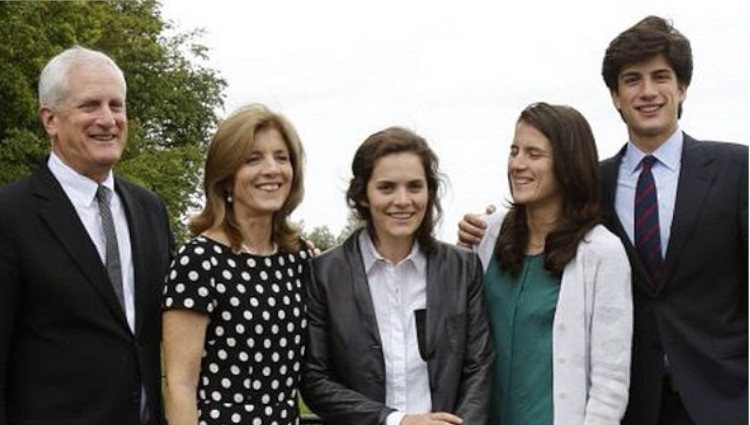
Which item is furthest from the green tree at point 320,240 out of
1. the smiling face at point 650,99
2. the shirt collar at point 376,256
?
the smiling face at point 650,99

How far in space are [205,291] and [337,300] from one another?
0.58 m

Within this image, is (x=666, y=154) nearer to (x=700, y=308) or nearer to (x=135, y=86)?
(x=700, y=308)

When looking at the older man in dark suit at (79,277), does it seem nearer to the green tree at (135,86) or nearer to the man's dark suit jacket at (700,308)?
the man's dark suit jacket at (700,308)

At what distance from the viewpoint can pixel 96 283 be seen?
194 inches

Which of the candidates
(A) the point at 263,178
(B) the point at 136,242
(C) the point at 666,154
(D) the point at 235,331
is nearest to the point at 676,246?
(C) the point at 666,154

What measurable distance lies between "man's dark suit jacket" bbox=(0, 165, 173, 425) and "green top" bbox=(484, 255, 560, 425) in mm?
1495

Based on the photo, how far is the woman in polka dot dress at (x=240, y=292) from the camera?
4.68 m

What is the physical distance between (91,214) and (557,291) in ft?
6.50

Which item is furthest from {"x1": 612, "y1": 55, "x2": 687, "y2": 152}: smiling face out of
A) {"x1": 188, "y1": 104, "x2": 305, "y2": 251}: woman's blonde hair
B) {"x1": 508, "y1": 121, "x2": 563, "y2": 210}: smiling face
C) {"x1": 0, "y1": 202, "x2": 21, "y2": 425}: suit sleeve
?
{"x1": 0, "y1": 202, "x2": 21, "y2": 425}: suit sleeve

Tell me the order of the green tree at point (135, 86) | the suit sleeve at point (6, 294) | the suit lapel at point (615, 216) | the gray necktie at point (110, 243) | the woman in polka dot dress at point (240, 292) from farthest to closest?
1. the green tree at point (135, 86)
2. the suit lapel at point (615, 216)
3. the gray necktie at point (110, 243)
4. the suit sleeve at point (6, 294)
5. the woman in polka dot dress at point (240, 292)

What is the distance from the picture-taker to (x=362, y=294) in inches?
194

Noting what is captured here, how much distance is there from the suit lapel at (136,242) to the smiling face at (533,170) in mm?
1616

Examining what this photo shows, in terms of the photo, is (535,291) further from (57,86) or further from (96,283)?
(57,86)

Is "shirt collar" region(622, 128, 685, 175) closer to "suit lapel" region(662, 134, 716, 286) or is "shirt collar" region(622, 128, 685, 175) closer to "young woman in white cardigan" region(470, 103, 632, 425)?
"suit lapel" region(662, 134, 716, 286)
